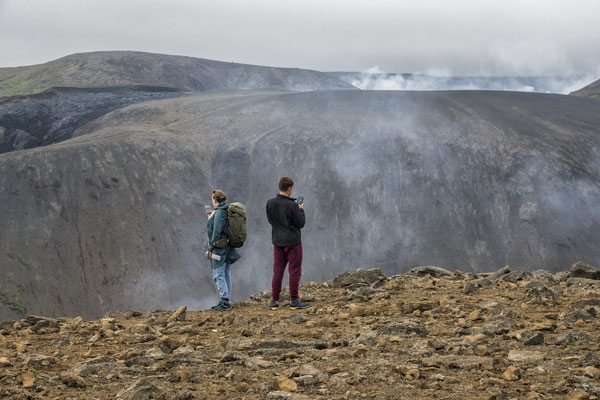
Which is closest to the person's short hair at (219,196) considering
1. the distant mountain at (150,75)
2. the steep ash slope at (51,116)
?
the steep ash slope at (51,116)

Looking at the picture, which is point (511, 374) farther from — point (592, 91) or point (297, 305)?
point (592, 91)

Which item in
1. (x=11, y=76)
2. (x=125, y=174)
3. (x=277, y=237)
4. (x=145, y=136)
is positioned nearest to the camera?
(x=277, y=237)

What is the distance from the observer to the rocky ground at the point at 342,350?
4766 millimetres

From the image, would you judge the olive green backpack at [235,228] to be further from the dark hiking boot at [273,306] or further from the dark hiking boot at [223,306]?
the dark hiking boot at [273,306]

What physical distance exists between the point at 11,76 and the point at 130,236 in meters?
55.4

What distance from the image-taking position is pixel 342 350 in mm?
6141

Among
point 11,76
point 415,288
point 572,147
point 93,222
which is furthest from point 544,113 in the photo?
point 11,76

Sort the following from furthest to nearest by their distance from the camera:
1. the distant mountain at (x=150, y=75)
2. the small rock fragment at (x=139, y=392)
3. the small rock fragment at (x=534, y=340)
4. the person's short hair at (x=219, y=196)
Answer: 1. the distant mountain at (x=150, y=75)
2. the person's short hair at (x=219, y=196)
3. the small rock fragment at (x=534, y=340)
4. the small rock fragment at (x=139, y=392)

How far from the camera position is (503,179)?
37.2 metres

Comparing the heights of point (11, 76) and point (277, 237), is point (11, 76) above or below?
above

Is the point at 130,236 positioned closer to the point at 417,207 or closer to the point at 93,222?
the point at 93,222

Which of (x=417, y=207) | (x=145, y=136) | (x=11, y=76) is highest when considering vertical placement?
(x=11, y=76)

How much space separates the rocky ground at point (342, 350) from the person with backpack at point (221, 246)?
34 centimetres

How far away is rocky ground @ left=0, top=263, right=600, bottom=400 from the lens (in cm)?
477
